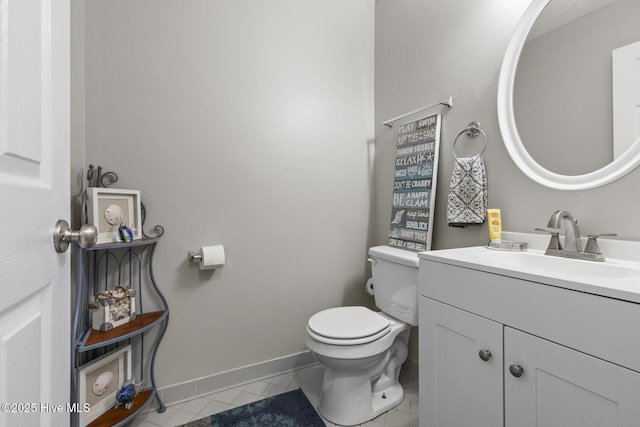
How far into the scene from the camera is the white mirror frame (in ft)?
3.17

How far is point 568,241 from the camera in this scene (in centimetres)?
99

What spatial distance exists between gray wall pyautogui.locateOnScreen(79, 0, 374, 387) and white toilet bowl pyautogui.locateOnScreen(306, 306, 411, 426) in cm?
44

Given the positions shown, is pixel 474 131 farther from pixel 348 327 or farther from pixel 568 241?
pixel 348 327

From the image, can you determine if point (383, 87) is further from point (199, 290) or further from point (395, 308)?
point (199, 290)

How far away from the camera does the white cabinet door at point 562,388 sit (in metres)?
0.60

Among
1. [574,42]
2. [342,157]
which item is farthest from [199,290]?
[574,42]

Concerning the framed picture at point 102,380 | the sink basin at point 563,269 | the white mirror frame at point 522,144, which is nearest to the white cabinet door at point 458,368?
the sink basin at point 563,269

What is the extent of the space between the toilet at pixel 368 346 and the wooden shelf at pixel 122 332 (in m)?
0.72

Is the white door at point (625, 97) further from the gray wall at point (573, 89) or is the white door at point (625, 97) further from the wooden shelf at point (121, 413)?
the wooden shelf at point (121, 413)

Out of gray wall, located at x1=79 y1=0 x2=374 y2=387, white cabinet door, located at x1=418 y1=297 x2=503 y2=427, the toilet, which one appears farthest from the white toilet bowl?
gray wall, located at x1=79 y1=0 x2=374 y2=387

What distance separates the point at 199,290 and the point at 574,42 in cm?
194

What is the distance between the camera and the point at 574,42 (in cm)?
105

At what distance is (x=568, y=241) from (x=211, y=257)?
148 centimetres

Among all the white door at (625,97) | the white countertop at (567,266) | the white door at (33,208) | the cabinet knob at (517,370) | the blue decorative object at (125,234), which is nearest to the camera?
the white door at (33,208)
